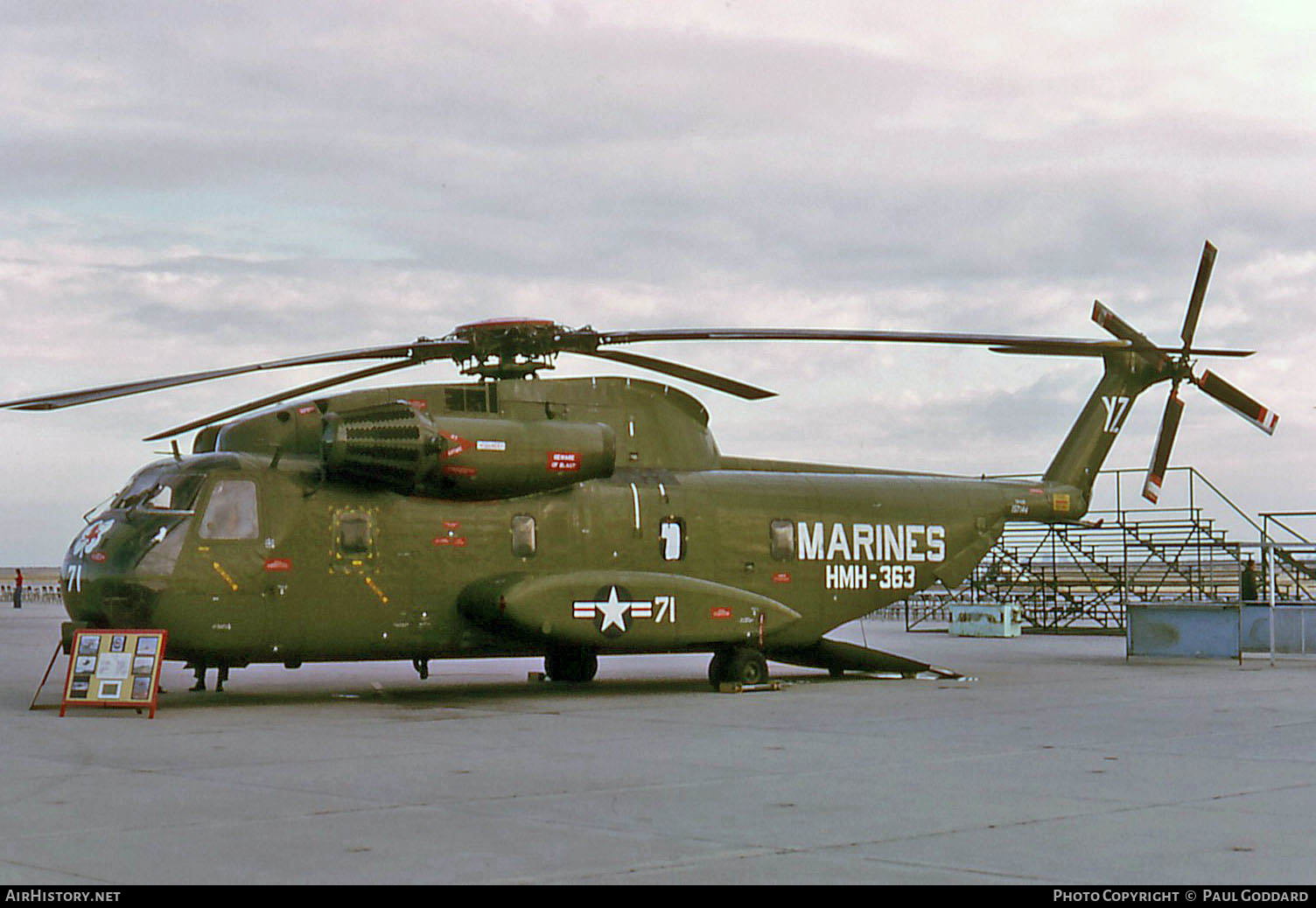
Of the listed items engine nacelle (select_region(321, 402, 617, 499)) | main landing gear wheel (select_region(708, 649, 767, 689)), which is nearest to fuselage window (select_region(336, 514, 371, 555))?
engine nacelle (select_region(321, 402, 617, 499))

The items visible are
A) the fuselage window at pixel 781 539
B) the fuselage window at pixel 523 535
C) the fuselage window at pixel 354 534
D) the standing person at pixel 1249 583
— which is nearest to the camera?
the fuselage window at pixel 354 534

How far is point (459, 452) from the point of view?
17750mm

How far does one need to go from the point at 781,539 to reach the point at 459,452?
534 cm

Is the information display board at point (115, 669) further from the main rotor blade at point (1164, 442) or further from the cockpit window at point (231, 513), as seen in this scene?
the main rotor blade at point (1164, 442)

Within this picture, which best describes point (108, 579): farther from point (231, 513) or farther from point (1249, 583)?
point (1249, 583)

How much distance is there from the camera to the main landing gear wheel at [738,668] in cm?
1988

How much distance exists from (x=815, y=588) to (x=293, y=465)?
7736mm

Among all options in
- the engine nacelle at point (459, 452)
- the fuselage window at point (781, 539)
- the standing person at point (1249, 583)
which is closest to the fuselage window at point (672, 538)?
the engine nacelle at point (459, 452)

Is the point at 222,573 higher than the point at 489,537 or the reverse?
the reverse

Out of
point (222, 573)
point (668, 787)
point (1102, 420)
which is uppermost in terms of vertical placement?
point (1102, 420)

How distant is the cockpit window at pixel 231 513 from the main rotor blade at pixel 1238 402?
48.7 feet

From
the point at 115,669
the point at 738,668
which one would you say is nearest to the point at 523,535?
the point at 738,668

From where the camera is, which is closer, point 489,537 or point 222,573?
point 222,573
